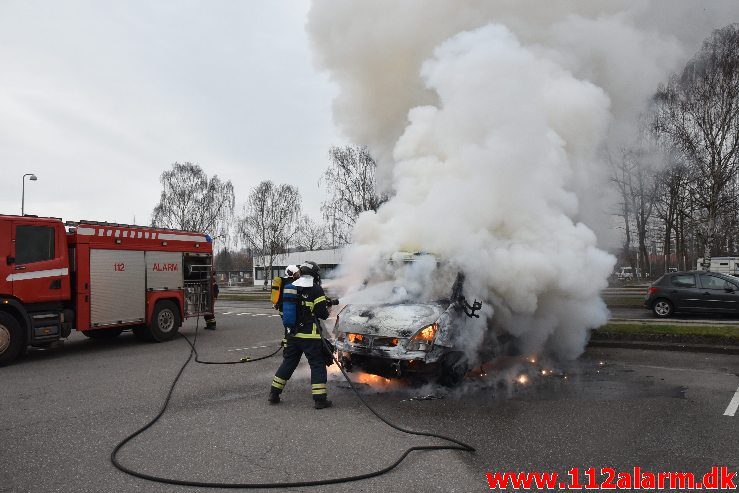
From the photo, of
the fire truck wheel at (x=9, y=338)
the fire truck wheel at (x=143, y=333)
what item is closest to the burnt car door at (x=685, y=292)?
the fire truck wheel at (x=143, y=333)

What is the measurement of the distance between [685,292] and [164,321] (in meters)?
13.5

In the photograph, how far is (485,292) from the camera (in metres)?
7.04

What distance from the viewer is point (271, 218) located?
38281 mm

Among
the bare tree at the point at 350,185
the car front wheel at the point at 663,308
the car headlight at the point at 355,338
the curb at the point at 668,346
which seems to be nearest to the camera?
the car headlight at the point at 355,338

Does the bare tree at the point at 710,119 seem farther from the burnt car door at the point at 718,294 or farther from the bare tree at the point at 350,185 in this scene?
the bare tree at the point at 350,185

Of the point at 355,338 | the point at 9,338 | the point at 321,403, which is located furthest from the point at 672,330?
the point at 9,338

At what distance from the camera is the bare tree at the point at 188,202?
128 feet

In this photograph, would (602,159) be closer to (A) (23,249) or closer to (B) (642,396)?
(B) (642,396)

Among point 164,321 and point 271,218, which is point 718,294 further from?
point 271,218

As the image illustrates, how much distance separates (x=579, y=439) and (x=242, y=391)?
13.2ft

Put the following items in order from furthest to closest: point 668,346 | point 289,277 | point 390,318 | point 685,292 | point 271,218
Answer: point 271,218 < point 685,292 < point 668,346 < point 289,277 < point 390,318

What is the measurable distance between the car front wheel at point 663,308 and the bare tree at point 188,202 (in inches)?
1326

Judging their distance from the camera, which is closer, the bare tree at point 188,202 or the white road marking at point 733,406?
the white road marking at point 733,406

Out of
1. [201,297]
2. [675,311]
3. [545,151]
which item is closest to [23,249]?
[201,297]
